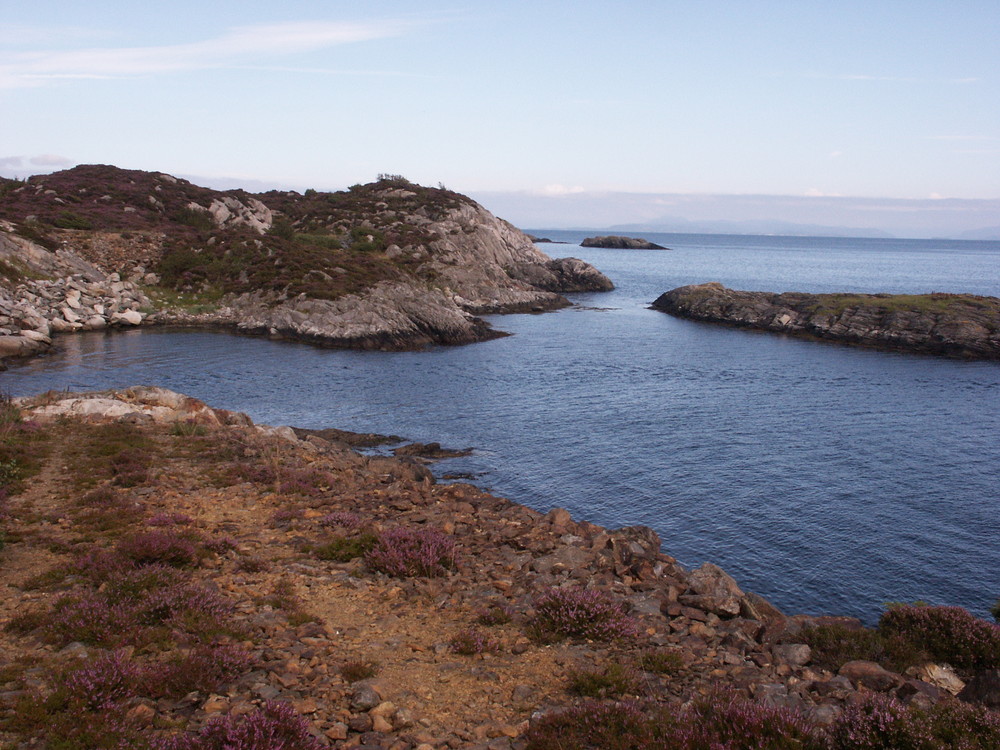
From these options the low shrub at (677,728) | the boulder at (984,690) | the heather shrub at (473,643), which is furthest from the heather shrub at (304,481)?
the boulder at (984,690)

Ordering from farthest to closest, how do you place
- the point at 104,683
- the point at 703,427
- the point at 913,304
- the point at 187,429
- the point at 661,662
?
the point at 913,304, the point at 703,427, the point at 187,429, the point at 661,662, the point at 104,683

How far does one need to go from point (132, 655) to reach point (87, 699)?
1.32 metres

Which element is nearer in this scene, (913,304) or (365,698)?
(365,698)

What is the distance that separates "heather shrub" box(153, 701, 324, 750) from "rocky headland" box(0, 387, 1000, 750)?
32 millimetres

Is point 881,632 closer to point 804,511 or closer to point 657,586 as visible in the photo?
point 657,586

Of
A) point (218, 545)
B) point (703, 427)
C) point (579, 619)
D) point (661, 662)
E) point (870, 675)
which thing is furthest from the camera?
point (703, 427)

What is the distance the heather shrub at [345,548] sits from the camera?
1320cm

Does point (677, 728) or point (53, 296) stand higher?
point (53, 296)

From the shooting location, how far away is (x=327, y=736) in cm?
751

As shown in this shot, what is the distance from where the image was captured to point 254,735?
22.1ft

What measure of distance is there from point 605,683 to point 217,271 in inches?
2556

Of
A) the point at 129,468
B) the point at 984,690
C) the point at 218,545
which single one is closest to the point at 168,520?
the point at 218,545

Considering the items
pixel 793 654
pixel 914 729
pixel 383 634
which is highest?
pixel 914 729

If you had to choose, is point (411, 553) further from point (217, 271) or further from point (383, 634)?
point (217, 271)
